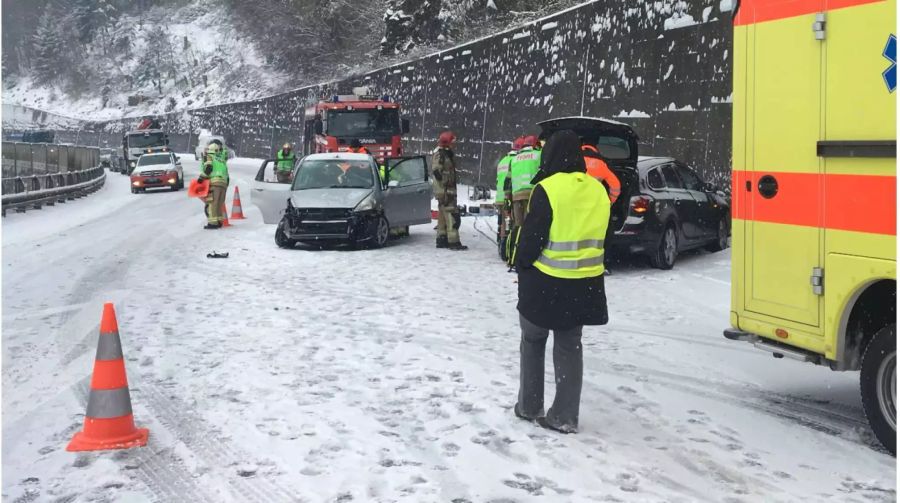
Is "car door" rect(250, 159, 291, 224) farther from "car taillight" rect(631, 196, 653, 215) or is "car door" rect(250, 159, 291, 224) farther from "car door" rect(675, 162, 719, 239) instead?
"car door" rect(675, 162, 719, 239)

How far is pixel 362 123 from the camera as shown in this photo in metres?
25.8

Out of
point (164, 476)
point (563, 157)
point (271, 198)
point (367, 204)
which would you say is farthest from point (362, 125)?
point (164, 476)

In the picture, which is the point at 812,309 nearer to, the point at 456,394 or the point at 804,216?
the point at 804,216

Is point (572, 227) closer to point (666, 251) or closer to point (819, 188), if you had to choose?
point (819, 188)

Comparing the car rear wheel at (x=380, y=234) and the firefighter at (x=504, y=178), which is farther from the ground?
the firefighter at (x=504, y=178)

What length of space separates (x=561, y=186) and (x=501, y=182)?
7807 millimetres

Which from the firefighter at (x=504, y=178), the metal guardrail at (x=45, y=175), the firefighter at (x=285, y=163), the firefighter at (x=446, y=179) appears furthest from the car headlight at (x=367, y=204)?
the metal guardrail at (x=45, y=175)

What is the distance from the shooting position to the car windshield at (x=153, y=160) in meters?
34.6

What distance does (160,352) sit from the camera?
8094 mm

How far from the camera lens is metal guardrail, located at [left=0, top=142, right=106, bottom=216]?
79.1ft

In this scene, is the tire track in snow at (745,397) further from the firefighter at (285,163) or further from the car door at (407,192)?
the firefighter at (285,163)

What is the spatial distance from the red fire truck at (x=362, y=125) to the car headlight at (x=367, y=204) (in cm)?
929

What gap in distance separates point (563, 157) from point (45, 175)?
2472 cm

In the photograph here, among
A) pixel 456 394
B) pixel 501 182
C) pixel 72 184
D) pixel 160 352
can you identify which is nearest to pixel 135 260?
pixel 501 182
